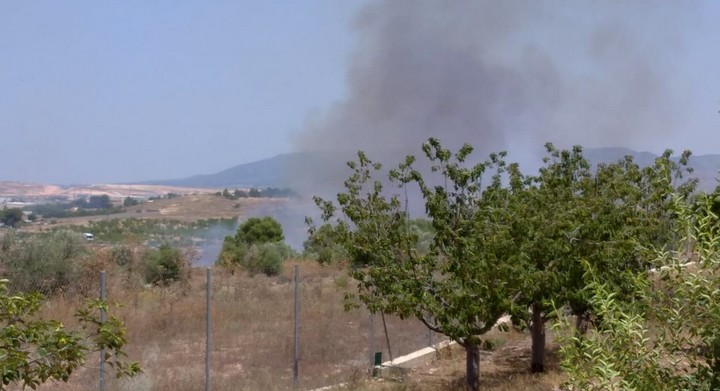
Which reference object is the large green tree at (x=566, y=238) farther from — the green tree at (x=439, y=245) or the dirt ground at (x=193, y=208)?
the dirt ground at (x=193, y=208)

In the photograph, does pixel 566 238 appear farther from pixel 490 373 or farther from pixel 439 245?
pixel 490 373

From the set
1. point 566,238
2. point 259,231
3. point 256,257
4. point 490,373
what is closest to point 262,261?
point 256,257

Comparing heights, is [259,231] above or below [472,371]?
above

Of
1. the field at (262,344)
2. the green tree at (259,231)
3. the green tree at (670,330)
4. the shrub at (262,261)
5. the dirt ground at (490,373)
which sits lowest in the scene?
the dirt ground at (490,373)

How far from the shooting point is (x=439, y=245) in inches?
466

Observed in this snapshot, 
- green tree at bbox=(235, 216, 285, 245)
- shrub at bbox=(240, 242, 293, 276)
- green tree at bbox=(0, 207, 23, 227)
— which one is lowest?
shrub at bbox=(240, 242, 293, 276)

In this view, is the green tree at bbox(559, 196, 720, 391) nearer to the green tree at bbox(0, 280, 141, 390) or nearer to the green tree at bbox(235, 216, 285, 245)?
the green tree at bbox(0, 280, 141, 390)

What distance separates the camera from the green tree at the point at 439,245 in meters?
11.1

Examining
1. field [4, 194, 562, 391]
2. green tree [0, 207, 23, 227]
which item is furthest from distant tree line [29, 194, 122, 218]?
field [4, 194, 562, 391]

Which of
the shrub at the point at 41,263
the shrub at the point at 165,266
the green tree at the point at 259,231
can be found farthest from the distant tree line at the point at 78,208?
the shrub at the point at 41,263

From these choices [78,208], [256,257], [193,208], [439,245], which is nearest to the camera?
[439,245]

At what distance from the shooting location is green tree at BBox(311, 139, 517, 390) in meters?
11.1

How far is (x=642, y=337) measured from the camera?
4.22 meters

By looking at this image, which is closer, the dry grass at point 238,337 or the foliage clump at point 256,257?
the dry grass at point 238,337
